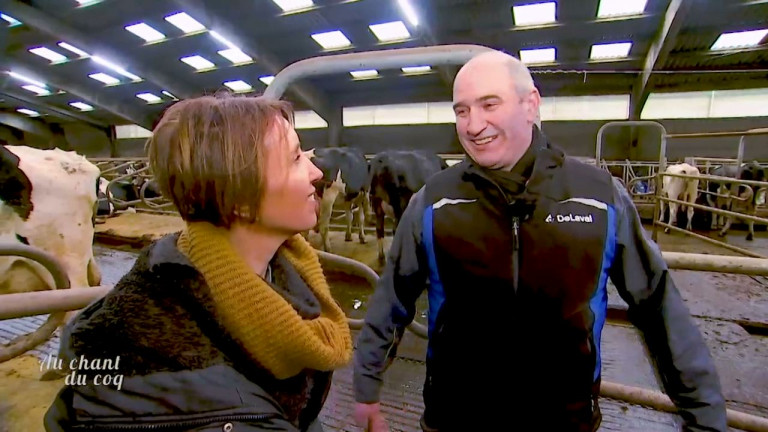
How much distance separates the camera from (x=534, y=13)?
9.31 m

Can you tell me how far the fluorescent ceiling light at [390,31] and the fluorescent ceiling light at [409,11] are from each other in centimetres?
47

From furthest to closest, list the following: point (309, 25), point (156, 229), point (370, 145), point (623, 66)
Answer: point (370, 145) < point (623, 66) < point (309, 25) < point (156, 229)

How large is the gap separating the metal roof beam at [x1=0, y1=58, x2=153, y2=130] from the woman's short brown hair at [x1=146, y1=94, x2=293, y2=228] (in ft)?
61.1

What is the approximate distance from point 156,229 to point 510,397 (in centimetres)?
735

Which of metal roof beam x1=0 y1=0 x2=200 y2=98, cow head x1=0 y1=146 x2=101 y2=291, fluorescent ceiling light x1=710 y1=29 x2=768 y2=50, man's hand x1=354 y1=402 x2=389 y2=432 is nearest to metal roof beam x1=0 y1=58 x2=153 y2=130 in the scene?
metal roof beam x1=0 y1=0 x2=200 y2=98

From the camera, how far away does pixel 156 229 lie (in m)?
7.16

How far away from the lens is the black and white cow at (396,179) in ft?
18.1

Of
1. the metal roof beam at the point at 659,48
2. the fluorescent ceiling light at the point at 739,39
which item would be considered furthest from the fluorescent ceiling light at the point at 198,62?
the fluorescent ceiling light at the point at 739,39

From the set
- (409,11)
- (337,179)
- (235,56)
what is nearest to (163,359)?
(337,179)

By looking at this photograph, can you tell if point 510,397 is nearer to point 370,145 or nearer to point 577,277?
point 577,277

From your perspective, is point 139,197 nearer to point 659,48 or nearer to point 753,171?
point 659,48

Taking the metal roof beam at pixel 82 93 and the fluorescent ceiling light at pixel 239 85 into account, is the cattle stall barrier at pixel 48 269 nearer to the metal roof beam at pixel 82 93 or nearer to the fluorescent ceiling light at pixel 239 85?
the fluorescent ceiling light at pixel 239 85

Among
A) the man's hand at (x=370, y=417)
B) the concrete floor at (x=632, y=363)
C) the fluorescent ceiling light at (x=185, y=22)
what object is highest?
the fluorescent ceiling light at (x=185, y=22)

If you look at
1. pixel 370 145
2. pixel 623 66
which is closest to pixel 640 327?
pixel 623 66
